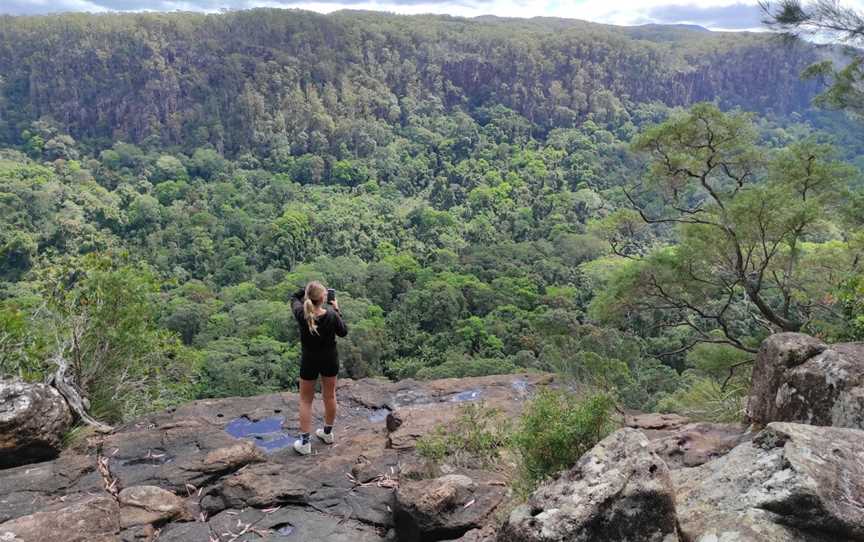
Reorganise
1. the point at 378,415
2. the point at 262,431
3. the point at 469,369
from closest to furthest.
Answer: the point at 262,431, the point at 378,415, the point at 469,369

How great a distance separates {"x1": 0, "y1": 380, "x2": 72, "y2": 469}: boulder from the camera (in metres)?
5.24

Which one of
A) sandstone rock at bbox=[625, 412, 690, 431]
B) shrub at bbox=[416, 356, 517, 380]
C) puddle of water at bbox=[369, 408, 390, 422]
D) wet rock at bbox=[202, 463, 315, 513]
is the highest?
wet rock at bbox=[202, 463, 315, 513]

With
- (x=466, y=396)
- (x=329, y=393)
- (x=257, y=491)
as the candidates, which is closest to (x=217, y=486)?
(x=257, y=491)

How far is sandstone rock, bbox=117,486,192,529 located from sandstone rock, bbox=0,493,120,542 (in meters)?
0.23

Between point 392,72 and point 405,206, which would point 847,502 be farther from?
point 392,72

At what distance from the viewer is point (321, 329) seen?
17.2ft

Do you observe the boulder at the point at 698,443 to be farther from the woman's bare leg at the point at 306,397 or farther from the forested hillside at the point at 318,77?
the forested hillside at the point at 318,77

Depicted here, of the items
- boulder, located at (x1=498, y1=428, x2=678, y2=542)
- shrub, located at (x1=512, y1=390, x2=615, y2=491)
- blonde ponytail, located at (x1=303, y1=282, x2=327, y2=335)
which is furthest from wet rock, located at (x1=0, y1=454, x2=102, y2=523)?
boulder, located at (x1=498, y1=428, x2=678, y2=542)

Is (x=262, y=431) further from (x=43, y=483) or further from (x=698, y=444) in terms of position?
(x=698, y=444)

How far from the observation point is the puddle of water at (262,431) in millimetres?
6734

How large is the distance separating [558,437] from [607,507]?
100 centimetres

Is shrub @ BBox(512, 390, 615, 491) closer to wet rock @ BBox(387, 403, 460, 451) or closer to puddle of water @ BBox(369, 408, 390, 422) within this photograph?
wet rock @ BBox(387, 403, 460, 451)

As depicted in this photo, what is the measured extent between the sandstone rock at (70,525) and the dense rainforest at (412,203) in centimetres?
309

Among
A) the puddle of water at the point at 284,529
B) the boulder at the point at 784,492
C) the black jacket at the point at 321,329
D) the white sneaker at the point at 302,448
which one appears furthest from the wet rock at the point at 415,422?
the boulder at the point at 784,492
